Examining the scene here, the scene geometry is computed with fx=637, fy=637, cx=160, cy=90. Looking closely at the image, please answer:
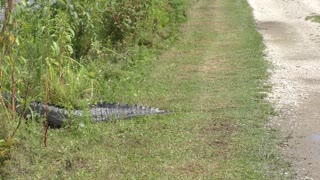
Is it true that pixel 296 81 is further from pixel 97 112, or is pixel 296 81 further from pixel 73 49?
pixel 97 112

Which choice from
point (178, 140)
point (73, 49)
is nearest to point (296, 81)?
point (73, 49)

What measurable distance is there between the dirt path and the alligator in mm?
1412

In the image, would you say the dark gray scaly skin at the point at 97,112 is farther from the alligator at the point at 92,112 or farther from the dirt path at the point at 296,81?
the dirt path at the point at 296,81

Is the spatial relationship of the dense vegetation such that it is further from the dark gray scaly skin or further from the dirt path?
the dirt path

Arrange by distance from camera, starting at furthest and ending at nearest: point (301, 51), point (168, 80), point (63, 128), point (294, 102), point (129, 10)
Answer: point (301, 51) → point (129, 10) → point (168, 80) → point (294, 102) → point (63, 128)

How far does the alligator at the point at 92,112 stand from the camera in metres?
6.23

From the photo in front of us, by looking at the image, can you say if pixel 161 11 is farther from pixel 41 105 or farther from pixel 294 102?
pixel 41 105

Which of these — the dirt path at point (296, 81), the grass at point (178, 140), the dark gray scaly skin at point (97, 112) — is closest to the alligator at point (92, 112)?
the dark gray scaly skin at point (97, 112)

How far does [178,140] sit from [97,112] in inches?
40.6

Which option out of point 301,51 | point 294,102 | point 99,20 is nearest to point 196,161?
point 294,102

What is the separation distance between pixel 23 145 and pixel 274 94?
3541mm

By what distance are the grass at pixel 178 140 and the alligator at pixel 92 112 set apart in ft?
0.43

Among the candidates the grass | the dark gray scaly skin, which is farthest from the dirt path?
the dark gray scaly skin

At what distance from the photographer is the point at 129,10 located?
33.8 feet
